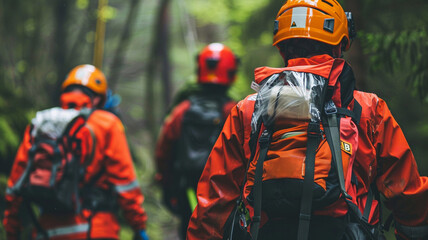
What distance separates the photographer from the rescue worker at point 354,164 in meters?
2.98

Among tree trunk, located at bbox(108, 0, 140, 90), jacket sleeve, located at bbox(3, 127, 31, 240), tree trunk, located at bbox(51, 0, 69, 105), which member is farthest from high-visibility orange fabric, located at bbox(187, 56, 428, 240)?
tree trunk, located at bbox(108, 0, 140, 90)

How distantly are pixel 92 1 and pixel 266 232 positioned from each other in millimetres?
13511

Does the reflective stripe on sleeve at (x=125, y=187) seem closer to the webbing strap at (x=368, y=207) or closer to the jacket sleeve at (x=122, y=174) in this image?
the jacket sleeve at (x=122, y=174)

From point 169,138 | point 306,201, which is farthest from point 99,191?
point 306,201

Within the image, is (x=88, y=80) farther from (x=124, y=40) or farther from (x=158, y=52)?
(x=158, y=52)

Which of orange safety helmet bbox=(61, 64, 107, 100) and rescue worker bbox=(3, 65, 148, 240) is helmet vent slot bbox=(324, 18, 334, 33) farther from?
orange safety helmet bbox=(61, 64, 107, 100)

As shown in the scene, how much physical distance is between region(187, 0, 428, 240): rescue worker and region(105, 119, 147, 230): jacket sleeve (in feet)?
7.52

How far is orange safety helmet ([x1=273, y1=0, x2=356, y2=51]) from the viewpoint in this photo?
10.3ft

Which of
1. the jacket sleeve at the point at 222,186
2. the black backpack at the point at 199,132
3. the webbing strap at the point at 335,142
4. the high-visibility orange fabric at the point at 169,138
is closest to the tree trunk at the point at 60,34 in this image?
the high-visibility orange fabric at the point at 169,138

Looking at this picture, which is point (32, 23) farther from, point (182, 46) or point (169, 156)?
point (182, 46)

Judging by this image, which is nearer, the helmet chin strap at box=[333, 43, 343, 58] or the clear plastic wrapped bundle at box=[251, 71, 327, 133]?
the clear plastic wrapped bundle at box=[251, 71, 327, 133]

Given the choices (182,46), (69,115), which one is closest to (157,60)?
(182,46)

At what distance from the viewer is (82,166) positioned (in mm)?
5320

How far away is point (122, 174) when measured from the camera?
5.46 meters
